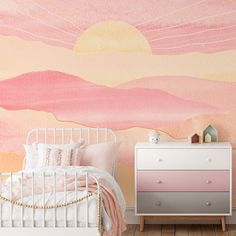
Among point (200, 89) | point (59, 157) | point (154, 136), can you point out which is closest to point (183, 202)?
point (154, 136)

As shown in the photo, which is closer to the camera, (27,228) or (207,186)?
(27,228)

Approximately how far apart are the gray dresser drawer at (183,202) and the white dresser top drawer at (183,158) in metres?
0.25

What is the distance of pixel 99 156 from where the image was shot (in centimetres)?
666

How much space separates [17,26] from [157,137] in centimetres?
171

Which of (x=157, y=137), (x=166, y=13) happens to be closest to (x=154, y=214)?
(x=157, y=137)

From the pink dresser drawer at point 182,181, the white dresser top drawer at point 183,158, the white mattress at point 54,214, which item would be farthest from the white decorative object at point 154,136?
the white mattress at point 54,214

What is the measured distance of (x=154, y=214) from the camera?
6.68 meters

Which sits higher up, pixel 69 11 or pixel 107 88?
pixel 69 11

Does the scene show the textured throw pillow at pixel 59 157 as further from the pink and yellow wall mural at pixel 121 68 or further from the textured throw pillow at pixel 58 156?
the pink and yellow wall mural at pixel 121 68

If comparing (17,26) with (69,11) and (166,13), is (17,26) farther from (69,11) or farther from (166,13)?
(166,13)

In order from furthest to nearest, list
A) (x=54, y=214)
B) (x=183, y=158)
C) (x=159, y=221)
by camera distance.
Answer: (x=159, y=221) → (x=183, y=158) → (x=54, y=214)

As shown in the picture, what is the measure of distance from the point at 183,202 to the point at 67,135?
4.28ft

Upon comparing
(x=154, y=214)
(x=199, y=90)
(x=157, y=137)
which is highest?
(x=199, y=90)

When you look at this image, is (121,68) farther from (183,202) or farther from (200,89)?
(183,202)
